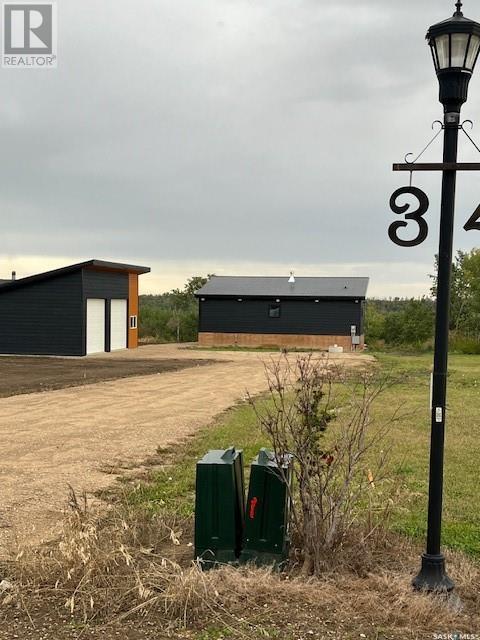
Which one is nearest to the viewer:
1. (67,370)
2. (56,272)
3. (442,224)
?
(442,224)

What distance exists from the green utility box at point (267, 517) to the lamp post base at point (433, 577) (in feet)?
2.77

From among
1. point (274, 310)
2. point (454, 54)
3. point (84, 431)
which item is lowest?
point (84, 431)

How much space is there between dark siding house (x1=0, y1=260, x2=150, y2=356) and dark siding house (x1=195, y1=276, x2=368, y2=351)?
8.79 m

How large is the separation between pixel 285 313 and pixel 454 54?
32.2m

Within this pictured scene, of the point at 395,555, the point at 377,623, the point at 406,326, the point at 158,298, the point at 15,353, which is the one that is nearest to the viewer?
the point at 377,623

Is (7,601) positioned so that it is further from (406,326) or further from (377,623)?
(406,326)

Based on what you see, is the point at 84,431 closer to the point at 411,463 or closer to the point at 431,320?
the point at 411,463

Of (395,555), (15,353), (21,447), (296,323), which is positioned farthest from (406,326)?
(395,555)

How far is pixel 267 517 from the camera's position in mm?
4328

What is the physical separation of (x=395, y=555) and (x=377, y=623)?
1.13 m

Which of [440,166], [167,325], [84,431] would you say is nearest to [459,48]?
[440,166]

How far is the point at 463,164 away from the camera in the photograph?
4.08 metres

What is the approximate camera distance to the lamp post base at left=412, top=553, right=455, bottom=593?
157 inches

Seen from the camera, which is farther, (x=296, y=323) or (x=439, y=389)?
(x=296, y=323)
